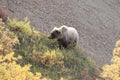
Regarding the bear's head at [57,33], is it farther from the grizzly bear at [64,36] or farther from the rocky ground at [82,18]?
the rocky ground at [82,18]

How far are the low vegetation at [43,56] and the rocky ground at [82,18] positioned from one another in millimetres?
2485

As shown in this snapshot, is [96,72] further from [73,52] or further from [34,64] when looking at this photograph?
[34,64]

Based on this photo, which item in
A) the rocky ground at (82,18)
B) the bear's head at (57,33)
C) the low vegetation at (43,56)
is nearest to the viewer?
the low vegetation at (43,56)

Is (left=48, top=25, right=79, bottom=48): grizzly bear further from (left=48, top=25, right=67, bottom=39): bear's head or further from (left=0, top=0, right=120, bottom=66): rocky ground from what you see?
(left=0, top=0, right=120, bottom=66): rocky ground

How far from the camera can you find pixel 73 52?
51.3 feet

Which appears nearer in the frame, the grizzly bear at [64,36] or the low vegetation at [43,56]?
the low vegetation at [43,56]

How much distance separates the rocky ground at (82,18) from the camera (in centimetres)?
1841

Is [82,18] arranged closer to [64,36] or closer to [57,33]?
[64,36]

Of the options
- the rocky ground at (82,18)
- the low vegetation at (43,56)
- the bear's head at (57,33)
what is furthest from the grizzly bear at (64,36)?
the rocky ground at (82,18)

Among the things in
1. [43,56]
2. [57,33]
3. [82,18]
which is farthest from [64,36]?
[82,18]

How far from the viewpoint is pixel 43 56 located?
12.9m

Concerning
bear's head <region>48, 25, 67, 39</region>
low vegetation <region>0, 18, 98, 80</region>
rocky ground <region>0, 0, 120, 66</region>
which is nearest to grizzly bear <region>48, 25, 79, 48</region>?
bear's head <region>48, 25, 67, 39</region>

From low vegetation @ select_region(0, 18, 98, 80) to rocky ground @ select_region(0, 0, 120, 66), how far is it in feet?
8.15

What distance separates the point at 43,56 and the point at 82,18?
11.3 m
